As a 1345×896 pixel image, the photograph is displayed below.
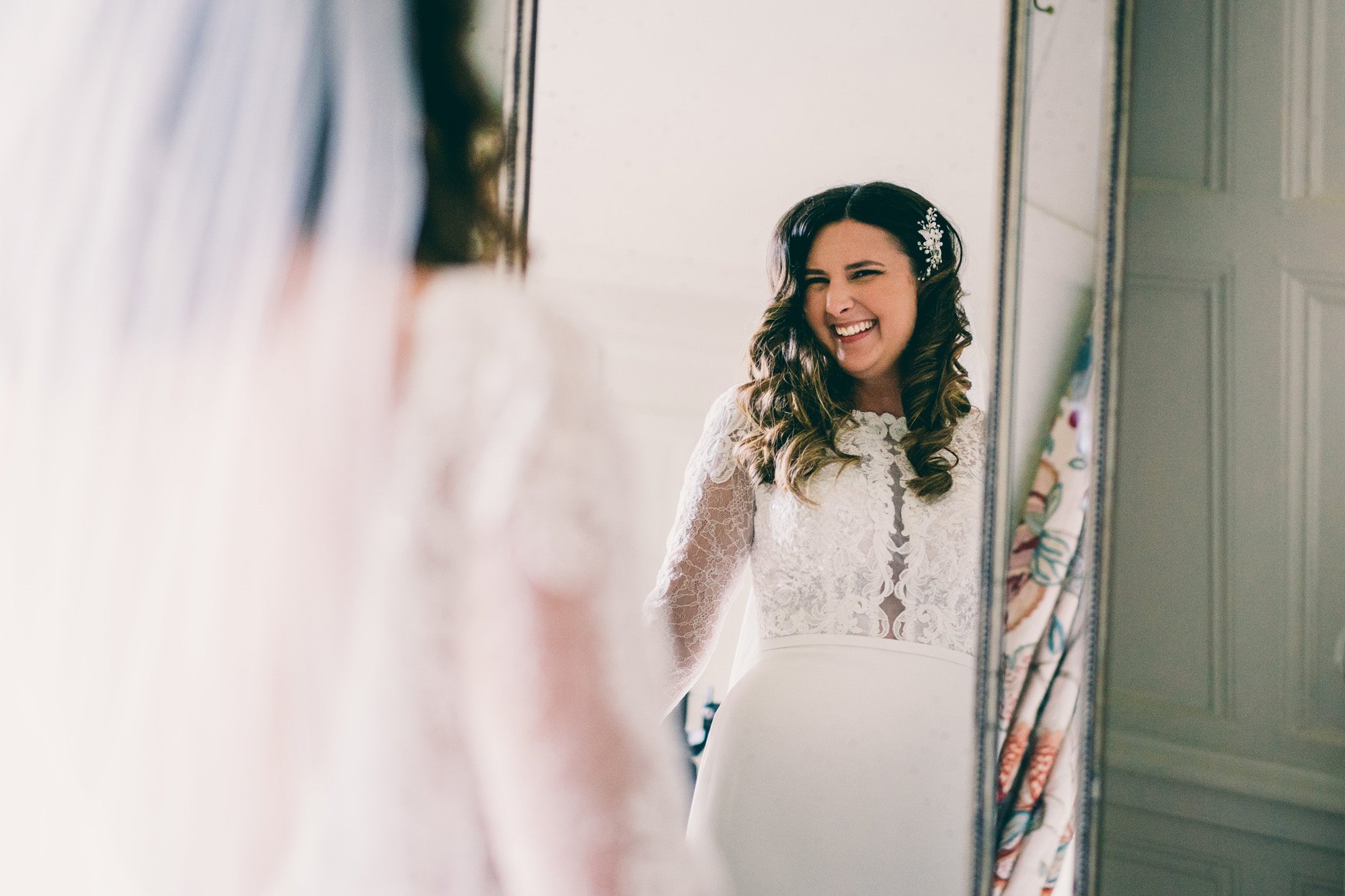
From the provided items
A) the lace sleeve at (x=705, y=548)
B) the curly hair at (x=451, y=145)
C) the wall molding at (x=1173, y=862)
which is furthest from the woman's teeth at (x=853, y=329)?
the wall molding at (x=1173, y=862)

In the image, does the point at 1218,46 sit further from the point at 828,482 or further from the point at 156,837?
the point at 156,837

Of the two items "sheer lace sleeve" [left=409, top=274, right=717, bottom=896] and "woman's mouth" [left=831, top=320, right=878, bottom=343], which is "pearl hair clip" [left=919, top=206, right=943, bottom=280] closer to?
"woman's mouth" [left=831, top=320, right=878, bottom=343]

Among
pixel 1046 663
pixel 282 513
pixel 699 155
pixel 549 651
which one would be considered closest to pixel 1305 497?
→ pixel 1046 663

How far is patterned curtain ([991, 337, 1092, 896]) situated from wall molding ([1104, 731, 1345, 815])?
0.07 m

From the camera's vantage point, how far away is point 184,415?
0.61 meters

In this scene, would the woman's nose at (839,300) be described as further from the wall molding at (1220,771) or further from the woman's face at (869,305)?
the wall molding at (1220,771)

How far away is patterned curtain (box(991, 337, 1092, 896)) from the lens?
41.1 inches

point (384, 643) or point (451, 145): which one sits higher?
point (451, 145)

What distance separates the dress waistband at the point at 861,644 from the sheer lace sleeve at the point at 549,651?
1.24 ft

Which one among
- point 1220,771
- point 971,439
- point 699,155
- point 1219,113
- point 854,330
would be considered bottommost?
point 1220,771

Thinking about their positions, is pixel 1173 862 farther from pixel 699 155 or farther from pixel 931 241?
pixel 699 155

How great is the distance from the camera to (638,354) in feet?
3.11

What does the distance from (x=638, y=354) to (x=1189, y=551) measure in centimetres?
66

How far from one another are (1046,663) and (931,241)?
467 mm
